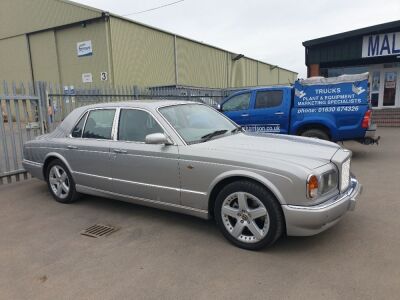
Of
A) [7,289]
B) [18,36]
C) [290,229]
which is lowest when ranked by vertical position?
[7,289]

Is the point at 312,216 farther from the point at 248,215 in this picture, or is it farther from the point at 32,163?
the point at 32,163

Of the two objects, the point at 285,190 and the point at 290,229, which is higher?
the point at 285,190

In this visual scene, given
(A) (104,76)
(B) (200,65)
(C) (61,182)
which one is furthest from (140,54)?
(C) (61,182)

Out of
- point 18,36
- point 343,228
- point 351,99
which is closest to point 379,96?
point 351,99

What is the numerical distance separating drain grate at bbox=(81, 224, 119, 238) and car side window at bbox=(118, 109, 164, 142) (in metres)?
1.22

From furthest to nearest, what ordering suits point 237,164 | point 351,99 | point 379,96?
point 379,96, point 351,99, point 237,164

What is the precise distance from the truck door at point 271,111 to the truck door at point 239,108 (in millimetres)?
185

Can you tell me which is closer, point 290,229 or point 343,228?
point 290,229

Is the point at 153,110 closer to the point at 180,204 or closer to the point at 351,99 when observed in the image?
the point at 180,204

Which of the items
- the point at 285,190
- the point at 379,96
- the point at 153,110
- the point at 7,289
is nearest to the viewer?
the point at 7,289

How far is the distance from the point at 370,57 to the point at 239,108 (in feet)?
32.6

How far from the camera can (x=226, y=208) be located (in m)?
3.75

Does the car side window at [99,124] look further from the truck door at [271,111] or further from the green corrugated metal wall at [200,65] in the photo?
the green corrugated metal wall at [200,65]

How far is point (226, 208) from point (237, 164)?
1.72ft
